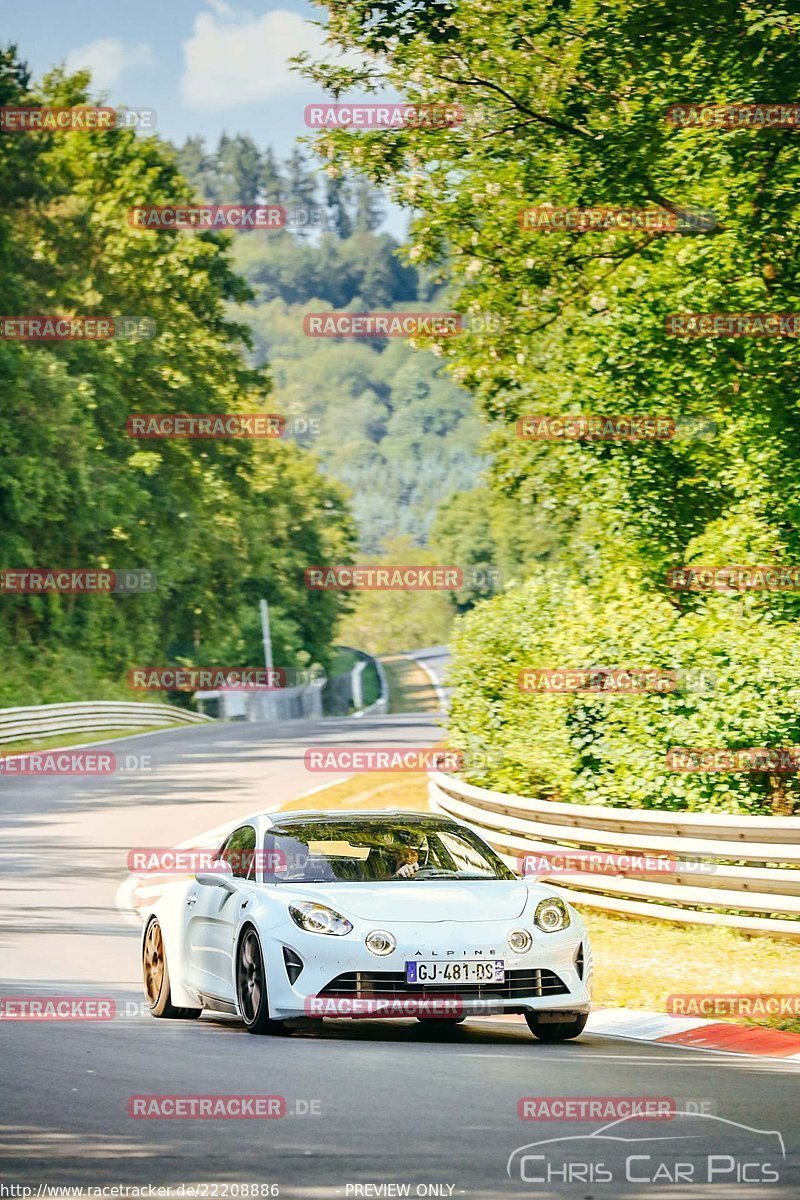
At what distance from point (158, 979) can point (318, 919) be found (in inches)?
86.4

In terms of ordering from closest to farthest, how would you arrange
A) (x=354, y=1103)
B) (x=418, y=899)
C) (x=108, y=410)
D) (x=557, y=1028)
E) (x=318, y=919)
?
(x=354, y=1103) → (x=318, y=919) → (x=418, y=899) → (x=557, y=1028) → (x=108, y=410)

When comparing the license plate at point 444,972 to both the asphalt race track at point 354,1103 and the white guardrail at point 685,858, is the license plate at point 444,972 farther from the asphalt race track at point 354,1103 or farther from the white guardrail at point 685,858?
the white guardrail at point 685,858

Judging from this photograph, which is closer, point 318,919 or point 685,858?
point 318,919

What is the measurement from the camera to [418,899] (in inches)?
393

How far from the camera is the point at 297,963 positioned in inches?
382

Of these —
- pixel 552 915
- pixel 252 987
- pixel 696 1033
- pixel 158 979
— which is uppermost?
pixel 552 915

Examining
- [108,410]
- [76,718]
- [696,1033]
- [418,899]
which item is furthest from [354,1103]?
[108,410]

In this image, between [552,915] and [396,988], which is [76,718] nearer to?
[552,915]

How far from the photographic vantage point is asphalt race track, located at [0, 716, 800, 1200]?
20.6ft

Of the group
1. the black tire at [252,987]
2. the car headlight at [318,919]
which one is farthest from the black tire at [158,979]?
the car headlight at [318,919]

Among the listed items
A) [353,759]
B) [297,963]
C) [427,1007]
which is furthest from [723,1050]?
[353,759]

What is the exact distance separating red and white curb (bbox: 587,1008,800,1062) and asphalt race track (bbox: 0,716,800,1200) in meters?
0.26

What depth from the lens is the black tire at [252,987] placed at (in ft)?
32.6

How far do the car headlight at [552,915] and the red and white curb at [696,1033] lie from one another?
2.67 ft
